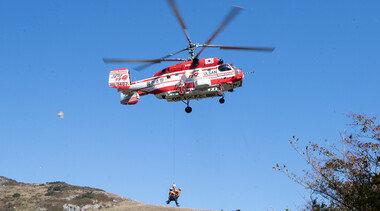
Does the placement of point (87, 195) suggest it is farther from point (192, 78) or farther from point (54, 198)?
point (192, 78)

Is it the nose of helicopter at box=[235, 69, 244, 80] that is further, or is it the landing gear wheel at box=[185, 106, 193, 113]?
the landing gear wheel at box=[185, 106, 193, 113]

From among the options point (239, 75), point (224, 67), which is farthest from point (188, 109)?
point (239, 75)

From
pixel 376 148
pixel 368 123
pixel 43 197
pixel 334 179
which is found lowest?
pixel 334 179

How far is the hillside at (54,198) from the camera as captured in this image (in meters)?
48.4

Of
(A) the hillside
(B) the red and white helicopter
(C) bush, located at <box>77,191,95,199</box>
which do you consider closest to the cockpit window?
(B) the red and white helicopter

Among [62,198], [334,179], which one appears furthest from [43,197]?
[334,179]

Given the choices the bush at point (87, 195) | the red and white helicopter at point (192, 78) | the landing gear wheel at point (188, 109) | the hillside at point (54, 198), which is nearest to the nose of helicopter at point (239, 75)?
the red and white helicopter at point (192, 78)

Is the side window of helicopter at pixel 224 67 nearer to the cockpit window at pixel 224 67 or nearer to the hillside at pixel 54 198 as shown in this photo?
the cockpit window at pixel 224 67

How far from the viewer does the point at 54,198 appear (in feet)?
173

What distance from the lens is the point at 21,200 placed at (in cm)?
5119

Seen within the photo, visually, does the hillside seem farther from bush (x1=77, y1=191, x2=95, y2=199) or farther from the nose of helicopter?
the nose of helicopter

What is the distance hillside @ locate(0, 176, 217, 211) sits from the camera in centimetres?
4844

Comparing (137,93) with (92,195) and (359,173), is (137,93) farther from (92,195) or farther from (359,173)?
(92,195)

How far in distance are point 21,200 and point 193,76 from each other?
110 ft
